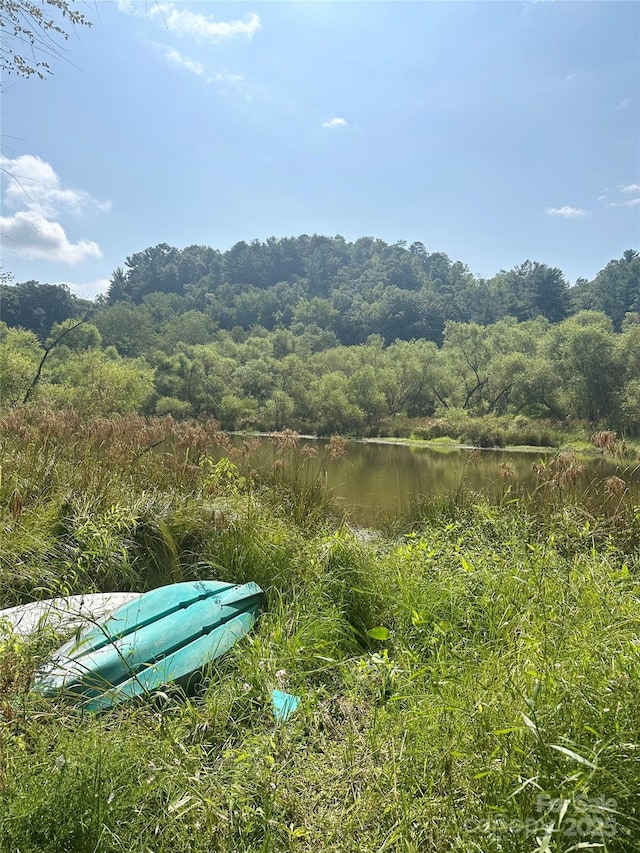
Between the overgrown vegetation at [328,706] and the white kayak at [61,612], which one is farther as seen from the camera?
the white kayak at [61,612]

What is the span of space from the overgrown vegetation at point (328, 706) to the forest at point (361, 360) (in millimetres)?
3096

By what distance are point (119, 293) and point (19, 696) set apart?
346 ft

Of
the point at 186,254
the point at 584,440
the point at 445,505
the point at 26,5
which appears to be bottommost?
Answer: the point at 584,440

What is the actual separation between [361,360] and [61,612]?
4085 cm

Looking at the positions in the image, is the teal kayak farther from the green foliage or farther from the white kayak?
the green foliage

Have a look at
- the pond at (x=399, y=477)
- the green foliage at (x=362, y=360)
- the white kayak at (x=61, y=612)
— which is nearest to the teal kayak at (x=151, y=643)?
the white kayak at (x=61, y=612)

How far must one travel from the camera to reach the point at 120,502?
137 inches

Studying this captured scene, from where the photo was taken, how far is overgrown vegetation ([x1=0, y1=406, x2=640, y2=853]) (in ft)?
4.00

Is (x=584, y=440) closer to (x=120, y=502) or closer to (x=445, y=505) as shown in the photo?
(x=445, y=505)

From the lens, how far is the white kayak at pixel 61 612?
2.11 meters

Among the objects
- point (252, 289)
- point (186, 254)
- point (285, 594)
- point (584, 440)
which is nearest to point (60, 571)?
point (285, 594)

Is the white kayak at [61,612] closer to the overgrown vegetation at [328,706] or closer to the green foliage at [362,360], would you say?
the overgrown vegetation at [328,706]

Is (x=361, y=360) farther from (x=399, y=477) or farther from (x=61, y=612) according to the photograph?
(x=61, y=612)

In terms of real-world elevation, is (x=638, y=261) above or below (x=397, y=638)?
above
